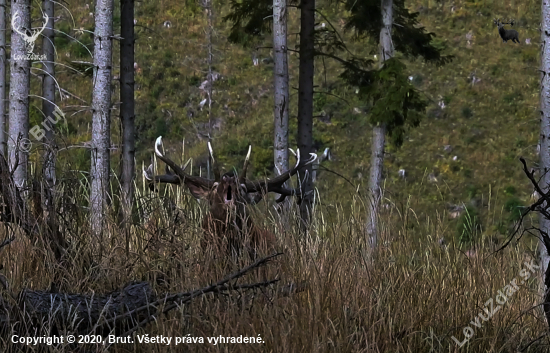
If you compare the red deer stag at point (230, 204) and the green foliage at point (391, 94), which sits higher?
the green foliage at point (391, 94)

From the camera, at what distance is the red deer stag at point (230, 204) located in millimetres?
4758

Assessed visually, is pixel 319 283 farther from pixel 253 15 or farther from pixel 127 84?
pixel 253 15

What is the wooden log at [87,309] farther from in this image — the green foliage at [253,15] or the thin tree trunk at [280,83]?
the green foliage at [253,15]

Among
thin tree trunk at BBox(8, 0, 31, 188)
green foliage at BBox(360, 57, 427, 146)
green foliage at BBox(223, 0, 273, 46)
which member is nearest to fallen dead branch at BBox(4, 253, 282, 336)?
thin tree trunk at BBox(8, 0, 31, 188)

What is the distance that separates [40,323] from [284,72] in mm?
9073

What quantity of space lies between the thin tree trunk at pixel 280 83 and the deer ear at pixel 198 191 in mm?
5306

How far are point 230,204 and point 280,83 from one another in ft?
23.4

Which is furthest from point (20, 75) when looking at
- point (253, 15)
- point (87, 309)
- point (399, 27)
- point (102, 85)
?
point (87, 309)

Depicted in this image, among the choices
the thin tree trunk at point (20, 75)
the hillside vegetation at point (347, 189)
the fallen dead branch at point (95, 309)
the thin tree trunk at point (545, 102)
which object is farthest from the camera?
the thin tree trunk at point (20, 75)

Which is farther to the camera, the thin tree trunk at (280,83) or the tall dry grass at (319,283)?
the thin tree trunk at (280,83)

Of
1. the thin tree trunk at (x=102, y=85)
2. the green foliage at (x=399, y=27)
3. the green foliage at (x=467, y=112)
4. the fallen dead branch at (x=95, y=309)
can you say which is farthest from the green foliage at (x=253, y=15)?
the green foliage at (x=467, y=112)

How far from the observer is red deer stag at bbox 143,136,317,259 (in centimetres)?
476

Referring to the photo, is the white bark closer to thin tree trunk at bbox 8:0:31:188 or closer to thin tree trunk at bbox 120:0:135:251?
thin tree trunk at bbox 120:0:135:251

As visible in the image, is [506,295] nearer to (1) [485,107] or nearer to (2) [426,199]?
(2) [426,199]
